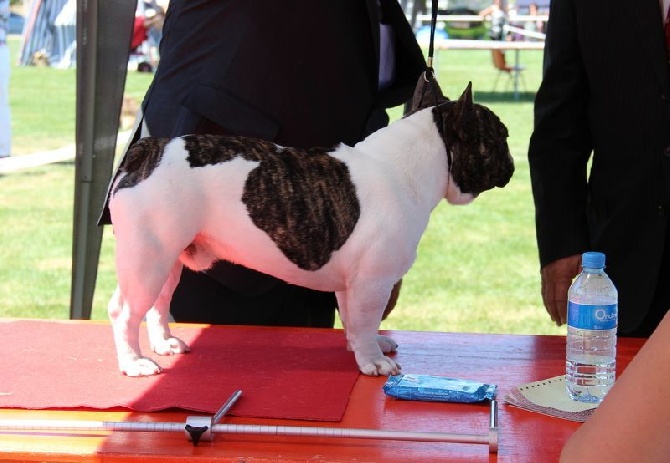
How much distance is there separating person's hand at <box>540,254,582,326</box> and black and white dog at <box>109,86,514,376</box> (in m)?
0.63

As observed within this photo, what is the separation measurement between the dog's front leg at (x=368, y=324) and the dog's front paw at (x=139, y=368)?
404 millimetres

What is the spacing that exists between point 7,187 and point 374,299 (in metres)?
8.16

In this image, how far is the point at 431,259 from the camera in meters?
7.41

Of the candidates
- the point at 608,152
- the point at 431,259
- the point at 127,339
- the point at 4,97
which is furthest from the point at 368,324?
the point at 4,97

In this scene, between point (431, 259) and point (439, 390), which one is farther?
point (431, 259)

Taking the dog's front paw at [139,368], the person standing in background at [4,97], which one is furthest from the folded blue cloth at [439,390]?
the person standing in background at [4,97]

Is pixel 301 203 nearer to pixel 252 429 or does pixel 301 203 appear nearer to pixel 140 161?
pixel 140 161

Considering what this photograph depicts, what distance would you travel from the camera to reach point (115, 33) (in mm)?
3234

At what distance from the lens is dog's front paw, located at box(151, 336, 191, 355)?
7.09ft

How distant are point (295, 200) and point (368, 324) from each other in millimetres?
300

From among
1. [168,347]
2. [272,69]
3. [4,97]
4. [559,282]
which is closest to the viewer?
[168,347]

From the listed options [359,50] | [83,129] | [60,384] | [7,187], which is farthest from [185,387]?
[7,187]

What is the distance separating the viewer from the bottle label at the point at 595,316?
186 centimetres

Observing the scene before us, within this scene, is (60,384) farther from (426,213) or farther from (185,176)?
(426,213)
